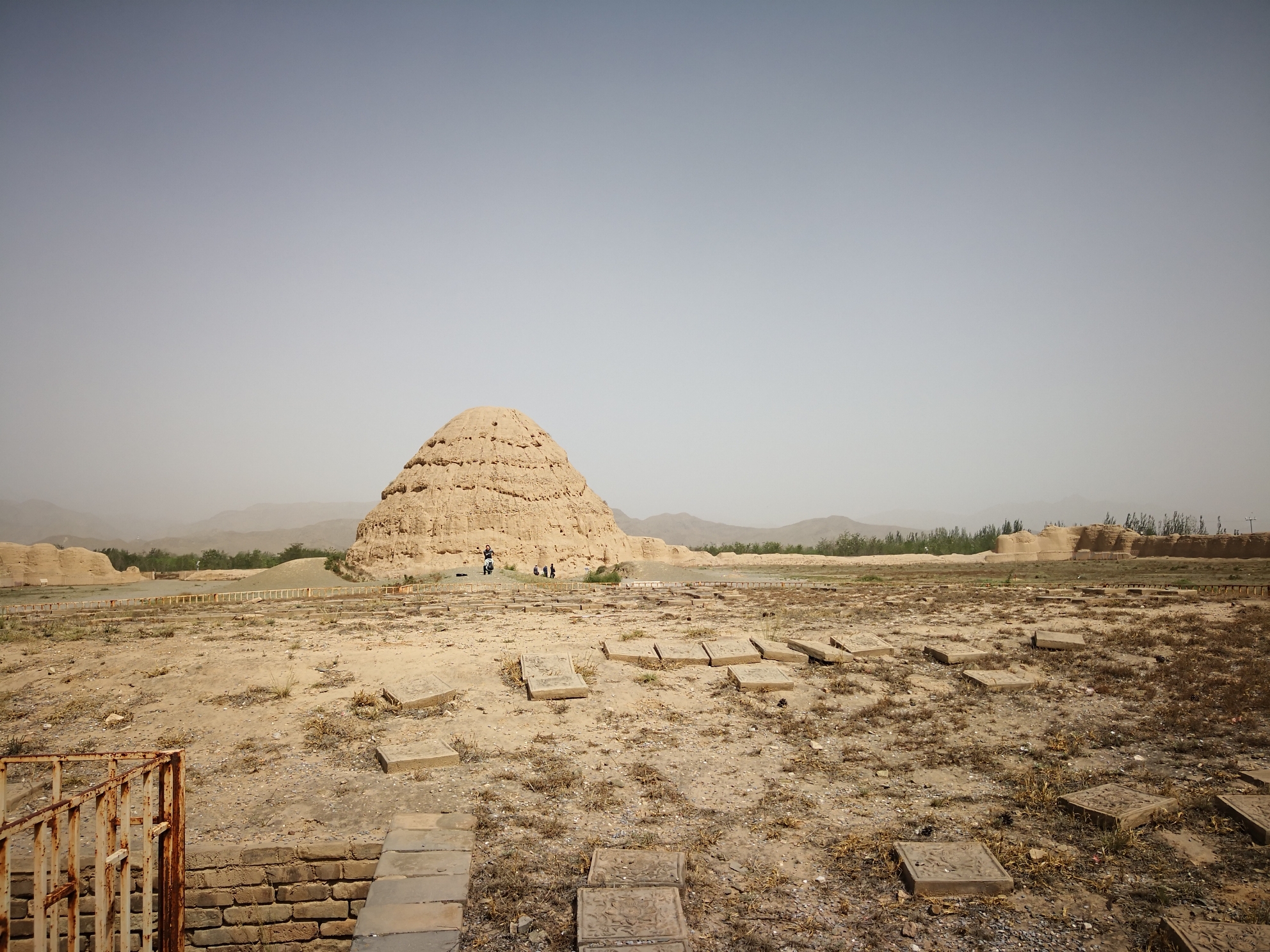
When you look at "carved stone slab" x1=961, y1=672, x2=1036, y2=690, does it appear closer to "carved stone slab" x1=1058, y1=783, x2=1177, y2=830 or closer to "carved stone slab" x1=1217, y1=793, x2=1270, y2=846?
"carved stone slab" x1=1058, y1=783, x2=1177, y2=830

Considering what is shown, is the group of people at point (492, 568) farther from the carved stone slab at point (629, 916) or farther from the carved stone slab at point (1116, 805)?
the carved stone slab at point (1116, 805)

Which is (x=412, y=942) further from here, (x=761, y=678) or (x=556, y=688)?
(x=761, y=678)

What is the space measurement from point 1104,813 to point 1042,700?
10.2 feet

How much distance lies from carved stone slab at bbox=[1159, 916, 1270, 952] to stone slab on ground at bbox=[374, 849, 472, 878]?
350 centimetres

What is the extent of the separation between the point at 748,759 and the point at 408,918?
9.78 ft

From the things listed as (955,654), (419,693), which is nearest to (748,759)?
(419,693)

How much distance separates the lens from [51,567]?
89.6 ft

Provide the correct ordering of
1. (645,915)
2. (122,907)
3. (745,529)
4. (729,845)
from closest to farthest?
(122,907)
(645,915)
(729,845)
(745,529)

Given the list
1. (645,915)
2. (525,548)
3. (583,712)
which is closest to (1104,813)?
(645,915)

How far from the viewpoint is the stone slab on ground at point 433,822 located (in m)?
4.08

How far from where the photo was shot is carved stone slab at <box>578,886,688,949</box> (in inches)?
120

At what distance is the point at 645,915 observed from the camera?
3.19 meters

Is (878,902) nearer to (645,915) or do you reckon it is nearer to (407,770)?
(645,915)

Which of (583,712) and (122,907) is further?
(583,712)
